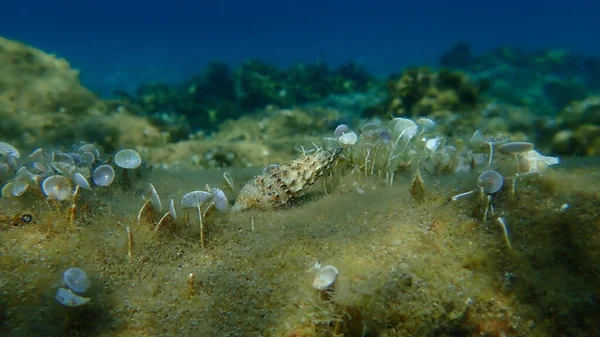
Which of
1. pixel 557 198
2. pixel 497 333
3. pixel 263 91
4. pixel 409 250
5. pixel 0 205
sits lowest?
pixel 497 333

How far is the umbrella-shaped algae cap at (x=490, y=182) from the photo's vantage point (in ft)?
7.50

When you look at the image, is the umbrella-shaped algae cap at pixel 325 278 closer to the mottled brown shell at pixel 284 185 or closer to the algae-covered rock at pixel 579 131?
the mottled brown shell at pixel 284 185

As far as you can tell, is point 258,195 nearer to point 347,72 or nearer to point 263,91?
point 263,91

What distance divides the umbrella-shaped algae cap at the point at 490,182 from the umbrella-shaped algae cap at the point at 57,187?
9.82 feet

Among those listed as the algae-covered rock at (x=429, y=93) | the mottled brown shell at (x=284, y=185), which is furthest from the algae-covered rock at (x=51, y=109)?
the algae-covered rock at (x=429, y=93)

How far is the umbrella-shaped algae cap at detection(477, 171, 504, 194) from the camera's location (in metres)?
2.29

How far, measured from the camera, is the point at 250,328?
1.91 meters

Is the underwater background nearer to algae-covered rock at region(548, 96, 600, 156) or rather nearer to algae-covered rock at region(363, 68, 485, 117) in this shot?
algae-covered rock at region(548, 96, 600, 156)

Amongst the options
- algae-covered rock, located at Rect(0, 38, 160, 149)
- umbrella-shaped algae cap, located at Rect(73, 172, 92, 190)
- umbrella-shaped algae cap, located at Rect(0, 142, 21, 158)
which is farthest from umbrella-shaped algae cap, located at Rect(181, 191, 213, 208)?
algae-covered rock, located at Rect(0, 38, 160, 149)

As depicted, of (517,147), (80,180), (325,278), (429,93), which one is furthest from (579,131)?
(80,180)

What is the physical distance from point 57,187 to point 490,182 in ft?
10.2

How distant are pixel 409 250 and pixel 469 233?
0.43 metres

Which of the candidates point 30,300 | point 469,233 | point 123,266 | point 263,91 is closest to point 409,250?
point 469,233

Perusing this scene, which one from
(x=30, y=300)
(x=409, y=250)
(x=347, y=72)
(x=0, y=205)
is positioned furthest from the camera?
(x=347, y=72)
